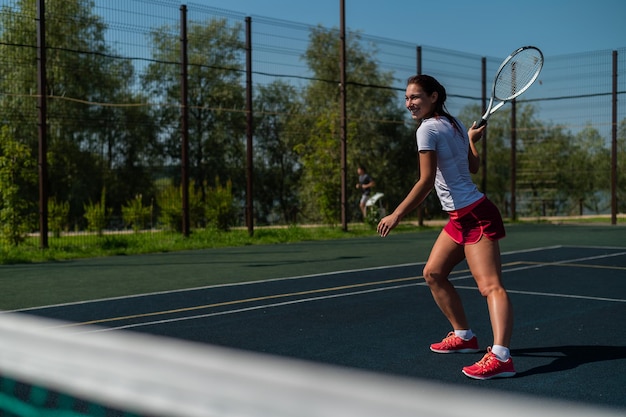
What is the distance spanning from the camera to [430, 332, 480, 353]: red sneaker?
6.28 metres

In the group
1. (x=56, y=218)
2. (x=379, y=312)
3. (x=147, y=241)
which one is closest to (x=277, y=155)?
(x=147, y=241)

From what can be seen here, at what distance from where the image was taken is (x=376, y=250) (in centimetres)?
1641

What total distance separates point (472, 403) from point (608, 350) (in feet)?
18.0

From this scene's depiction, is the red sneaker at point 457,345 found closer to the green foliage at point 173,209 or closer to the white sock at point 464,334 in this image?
the white sock at point 464,334

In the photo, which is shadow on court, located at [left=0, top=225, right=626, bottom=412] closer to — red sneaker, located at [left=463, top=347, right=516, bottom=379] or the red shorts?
red sneaker, located at [left=463, top=347, right=516, bottom=379]

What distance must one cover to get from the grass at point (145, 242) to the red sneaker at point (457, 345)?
9.90m

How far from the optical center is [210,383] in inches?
70.8

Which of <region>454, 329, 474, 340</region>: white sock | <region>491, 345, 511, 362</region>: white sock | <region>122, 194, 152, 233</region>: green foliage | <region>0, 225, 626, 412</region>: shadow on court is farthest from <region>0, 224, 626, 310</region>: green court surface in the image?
<region>491, 345, 511, 362</region>: white sock

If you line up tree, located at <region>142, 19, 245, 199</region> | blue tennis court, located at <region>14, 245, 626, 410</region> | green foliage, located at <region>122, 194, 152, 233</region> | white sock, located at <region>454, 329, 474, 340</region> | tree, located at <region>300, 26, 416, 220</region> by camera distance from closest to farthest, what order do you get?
blue tennis court, located at <region>14, 245, 626, 410</region> → white sock, located at <region>454, 329, 474, 340</region> → green foliage, located at <region>122, 194, 152, 233</region> → tree, located at <region>142, 19, 245, 199</region> → tree, located at <region>300, 26, 416, 220</region>

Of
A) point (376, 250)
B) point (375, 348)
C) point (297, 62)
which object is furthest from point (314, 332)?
point (297, 62)

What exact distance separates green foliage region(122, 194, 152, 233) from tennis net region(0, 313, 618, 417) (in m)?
16.9

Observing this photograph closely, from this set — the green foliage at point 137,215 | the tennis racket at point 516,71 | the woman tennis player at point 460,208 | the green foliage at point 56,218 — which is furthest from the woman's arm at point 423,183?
the green foliage at point 137,215

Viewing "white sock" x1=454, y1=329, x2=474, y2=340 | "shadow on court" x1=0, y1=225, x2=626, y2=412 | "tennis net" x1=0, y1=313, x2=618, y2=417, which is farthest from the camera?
"white sock" x1=454, y1=329, x2=474, y2=340

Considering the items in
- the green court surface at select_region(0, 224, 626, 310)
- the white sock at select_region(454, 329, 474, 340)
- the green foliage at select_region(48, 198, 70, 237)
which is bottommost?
the green court surface at select_region(0, 224, 626, 310)
